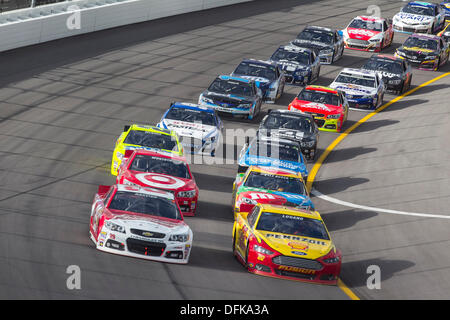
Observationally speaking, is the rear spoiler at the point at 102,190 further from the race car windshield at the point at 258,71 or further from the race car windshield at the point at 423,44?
the race car windshield at the point at 423,44

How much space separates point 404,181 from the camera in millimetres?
25844

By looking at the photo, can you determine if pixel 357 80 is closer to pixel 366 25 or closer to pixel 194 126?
pixel 194 126

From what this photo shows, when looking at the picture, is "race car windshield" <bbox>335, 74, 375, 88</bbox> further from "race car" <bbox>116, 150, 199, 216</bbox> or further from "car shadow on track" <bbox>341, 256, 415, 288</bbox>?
"car shadow on track" <bbox>341, 256, 415, 288</bbox>

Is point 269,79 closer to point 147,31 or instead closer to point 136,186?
point 147,31

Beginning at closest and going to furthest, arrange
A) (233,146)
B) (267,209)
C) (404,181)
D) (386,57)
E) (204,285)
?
(204,285) → (267,209) → (404,181) → (233,146) → (386,57)

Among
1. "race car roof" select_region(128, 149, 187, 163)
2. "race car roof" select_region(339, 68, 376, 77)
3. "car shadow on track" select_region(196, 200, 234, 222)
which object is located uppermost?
"race car roof" select_region(128, 149, 187, 163)

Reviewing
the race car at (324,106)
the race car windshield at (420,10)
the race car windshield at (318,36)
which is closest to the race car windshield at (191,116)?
the race car at (324,106)

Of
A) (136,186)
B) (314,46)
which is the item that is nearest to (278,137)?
(136,186)

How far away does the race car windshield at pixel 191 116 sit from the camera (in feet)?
87.5

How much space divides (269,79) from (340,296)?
1868cm

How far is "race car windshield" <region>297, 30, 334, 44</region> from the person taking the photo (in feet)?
135

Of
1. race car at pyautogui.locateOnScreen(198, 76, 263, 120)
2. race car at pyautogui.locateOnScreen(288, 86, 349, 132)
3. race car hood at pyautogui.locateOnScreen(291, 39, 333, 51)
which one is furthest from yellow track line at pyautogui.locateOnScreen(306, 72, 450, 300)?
A: race car hood at pyautogui.locateOnScreen(291, 39, 333, 51)

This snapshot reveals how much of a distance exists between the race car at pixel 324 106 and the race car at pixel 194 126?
4.64 metres

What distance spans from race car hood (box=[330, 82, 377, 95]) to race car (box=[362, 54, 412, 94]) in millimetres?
3014
